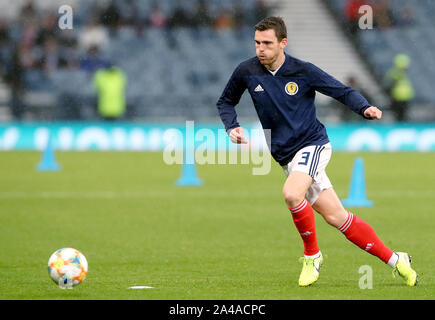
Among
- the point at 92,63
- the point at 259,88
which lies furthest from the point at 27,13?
the point at 259,88

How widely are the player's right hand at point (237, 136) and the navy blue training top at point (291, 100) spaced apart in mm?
232

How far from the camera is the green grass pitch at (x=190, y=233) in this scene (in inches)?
312

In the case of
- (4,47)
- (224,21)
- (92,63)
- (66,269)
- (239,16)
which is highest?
(239,16)

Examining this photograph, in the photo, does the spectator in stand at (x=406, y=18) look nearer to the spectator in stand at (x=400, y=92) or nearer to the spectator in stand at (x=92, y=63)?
the spectator in stand at (x=400, y=92)

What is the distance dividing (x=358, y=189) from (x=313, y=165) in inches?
250

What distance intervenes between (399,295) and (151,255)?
3.22 meters

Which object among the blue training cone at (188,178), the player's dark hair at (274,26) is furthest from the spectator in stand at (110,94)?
the player's dark hair at (274,26)

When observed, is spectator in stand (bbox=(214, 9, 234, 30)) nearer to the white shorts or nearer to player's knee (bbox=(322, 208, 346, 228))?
the white shorts

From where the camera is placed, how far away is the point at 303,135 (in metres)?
8.04

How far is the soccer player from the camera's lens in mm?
7941

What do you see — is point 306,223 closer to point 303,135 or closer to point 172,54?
point 303,135
